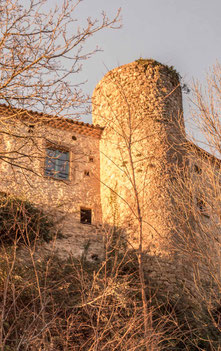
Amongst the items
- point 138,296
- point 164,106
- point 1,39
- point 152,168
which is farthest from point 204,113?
point 164,106

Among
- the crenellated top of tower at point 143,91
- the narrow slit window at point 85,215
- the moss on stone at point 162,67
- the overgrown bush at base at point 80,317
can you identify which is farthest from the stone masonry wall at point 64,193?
the moss on stone at point 162,67

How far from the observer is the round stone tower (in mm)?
10758

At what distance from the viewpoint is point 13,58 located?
504 centimetres

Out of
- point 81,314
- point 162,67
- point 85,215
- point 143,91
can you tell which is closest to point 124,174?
point 85,215

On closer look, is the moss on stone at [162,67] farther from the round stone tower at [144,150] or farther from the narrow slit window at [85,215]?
the narrow slit window at [85,215]

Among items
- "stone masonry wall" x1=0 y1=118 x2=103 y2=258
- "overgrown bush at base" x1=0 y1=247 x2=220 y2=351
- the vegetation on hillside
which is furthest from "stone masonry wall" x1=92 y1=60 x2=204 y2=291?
"overgrown bush at base" x1=0 y1=247 x2=220 y2=351

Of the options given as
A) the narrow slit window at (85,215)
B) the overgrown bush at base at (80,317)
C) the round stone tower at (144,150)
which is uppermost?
the round stone tower at (144,150)

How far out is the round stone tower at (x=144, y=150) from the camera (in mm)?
10758

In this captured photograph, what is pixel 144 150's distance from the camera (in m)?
11.9

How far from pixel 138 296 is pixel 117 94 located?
21.0ft

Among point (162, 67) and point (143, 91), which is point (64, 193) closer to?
point (143, 91)

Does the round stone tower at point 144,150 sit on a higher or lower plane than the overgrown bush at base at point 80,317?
higher

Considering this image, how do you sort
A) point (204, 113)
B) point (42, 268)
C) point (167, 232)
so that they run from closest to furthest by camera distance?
1. point (204, 113)
2. point (42, 268)
3. point (167, 232)

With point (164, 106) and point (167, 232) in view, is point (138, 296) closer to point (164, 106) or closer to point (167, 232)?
point (167, 232)
